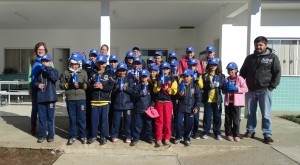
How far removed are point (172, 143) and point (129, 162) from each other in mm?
921

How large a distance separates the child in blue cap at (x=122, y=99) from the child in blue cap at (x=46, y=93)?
112 cm

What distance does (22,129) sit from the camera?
598 centimetres

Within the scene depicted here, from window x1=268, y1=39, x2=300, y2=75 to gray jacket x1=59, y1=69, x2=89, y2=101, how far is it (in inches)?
274

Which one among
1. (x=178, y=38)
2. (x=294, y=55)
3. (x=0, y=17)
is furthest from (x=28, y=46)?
(x=294, y=55)

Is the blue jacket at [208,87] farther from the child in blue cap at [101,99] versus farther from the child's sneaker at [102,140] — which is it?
the child's sneaker at [102,140]

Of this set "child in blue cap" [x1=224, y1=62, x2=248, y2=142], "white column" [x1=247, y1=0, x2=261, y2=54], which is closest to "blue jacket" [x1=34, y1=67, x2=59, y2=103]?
"child in blue cap" [x1=224, y1=62, x2=248, y2=142]

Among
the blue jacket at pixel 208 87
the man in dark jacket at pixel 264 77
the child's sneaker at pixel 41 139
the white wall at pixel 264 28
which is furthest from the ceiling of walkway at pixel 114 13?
the child's sneaker at pixel 41 139

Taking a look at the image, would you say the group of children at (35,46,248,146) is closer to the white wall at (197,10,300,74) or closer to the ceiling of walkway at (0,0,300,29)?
the ceiling of walkway at (0,0,300,29)

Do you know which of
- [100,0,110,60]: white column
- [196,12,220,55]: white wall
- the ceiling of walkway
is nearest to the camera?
[100,0,110,60]: white column

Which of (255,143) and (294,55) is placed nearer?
(255,143)

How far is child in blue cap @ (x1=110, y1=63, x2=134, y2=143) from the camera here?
15.8 ft

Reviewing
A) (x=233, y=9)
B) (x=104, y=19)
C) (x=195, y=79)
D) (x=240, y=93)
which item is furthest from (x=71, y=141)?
(x=233, y=9)

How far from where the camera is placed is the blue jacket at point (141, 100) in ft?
16.0

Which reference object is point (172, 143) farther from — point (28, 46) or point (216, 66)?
point (28, 46)
